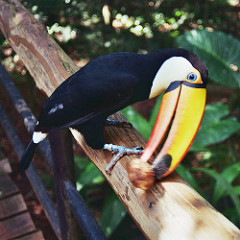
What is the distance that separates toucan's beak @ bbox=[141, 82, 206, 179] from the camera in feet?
3.18

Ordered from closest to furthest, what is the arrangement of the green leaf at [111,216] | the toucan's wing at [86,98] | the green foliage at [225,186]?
the toucan's wing at [86,98] → the green foliage at [225,186] → the green leaf at [111,216]

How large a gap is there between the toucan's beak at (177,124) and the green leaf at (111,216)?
121 cm

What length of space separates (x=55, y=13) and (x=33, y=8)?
25cm

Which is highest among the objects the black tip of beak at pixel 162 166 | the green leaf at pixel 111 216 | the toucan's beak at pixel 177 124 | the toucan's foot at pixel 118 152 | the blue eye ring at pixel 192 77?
the blue eye ring at pixel 192 77

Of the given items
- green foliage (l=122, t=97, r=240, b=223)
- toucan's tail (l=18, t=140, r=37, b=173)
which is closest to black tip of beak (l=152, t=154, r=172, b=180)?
toucan's tail (l=18, t=140, r=37, b=173)

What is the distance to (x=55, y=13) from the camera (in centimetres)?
292

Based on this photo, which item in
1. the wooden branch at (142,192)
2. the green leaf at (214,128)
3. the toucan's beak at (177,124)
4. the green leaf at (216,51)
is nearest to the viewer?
the wooden branch at (142,192)

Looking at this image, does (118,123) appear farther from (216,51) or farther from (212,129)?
(216,51)

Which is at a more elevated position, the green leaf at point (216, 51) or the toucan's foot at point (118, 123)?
the toucan's foot at point (118, 123)

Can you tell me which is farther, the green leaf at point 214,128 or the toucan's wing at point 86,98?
the green leaf at point 214,128

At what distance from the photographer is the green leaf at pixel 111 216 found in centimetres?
211

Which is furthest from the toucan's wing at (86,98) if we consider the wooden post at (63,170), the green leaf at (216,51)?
the green leaf at (216,51)

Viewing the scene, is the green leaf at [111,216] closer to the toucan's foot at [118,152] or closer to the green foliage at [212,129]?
the green foliage at [212,129]

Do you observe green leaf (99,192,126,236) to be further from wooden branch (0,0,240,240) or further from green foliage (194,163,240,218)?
wooden branch (0,0,240,240)
